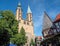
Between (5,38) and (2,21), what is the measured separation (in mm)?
5348

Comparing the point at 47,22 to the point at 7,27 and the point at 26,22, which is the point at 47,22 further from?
the point at 26,22

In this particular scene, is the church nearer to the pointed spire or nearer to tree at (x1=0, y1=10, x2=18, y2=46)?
tree at (x1=0, y1=10, x2=18, y2=46)

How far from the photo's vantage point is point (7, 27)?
59.1m

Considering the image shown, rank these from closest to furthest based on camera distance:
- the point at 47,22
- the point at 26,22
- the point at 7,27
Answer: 1. the point at 47,22
2. the point at 7,27
3. the point at 26,22

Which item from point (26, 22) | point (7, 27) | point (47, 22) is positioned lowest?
point (47, 22)

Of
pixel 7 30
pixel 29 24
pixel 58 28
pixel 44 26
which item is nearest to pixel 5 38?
pixel 7 30

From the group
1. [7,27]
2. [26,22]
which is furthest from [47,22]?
[26,22]

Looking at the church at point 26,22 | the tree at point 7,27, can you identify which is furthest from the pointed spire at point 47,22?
the church at point 26,22

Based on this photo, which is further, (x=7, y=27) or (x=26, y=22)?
(x=26, y=22)

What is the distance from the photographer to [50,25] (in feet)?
86.5

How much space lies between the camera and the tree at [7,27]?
187ft

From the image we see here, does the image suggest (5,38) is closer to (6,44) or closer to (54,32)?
(6,44)

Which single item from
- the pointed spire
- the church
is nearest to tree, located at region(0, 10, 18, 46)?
the pointed spire

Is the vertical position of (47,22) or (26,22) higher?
(26,22)
